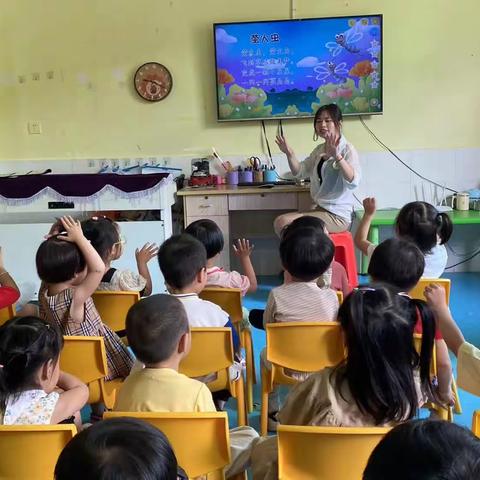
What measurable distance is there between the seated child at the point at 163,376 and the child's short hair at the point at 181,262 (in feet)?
1.73

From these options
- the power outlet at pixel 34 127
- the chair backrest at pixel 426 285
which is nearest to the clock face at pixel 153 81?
the power outlet at pixel 34 127

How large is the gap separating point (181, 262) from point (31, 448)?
97 cm

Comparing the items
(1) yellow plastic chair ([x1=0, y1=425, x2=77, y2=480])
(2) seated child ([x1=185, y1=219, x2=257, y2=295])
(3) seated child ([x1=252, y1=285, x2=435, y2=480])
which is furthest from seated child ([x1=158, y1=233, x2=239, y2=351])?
(1) yellow plastic chair ([x1=0, y1=425, x2=77, y2=480])

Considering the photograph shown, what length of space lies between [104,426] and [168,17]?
4.65 metres

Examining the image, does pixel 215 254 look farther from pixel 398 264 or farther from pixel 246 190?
pixel 246 190

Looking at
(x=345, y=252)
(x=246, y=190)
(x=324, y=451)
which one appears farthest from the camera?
(x=246, y=190)

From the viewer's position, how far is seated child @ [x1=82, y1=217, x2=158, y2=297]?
2.63 metres

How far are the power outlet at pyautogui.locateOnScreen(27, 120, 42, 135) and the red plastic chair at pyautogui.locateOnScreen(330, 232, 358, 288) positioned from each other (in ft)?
9.59

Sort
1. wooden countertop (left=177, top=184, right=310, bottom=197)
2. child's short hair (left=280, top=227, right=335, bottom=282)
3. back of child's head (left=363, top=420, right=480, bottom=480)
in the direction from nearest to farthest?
back of child's head (left=363, top=420, right=480, bottom=480)
child's short hair (left=280, top=227, right=335, bottom=282)
wooden countertop (left=177, top=184, right=310, bottom=197)

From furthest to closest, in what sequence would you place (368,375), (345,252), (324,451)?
1. (345,252)
2. (368,375)
3. (324,451)

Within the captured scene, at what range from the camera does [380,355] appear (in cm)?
134

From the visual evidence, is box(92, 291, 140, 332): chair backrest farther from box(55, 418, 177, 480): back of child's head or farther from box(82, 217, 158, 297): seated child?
box(55, 418, 177, 480): back of child's head

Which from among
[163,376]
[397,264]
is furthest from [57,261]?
[397,264]

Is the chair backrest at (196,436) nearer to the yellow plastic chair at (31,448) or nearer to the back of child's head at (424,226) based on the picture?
the yellow plastic chair at (31,448)
